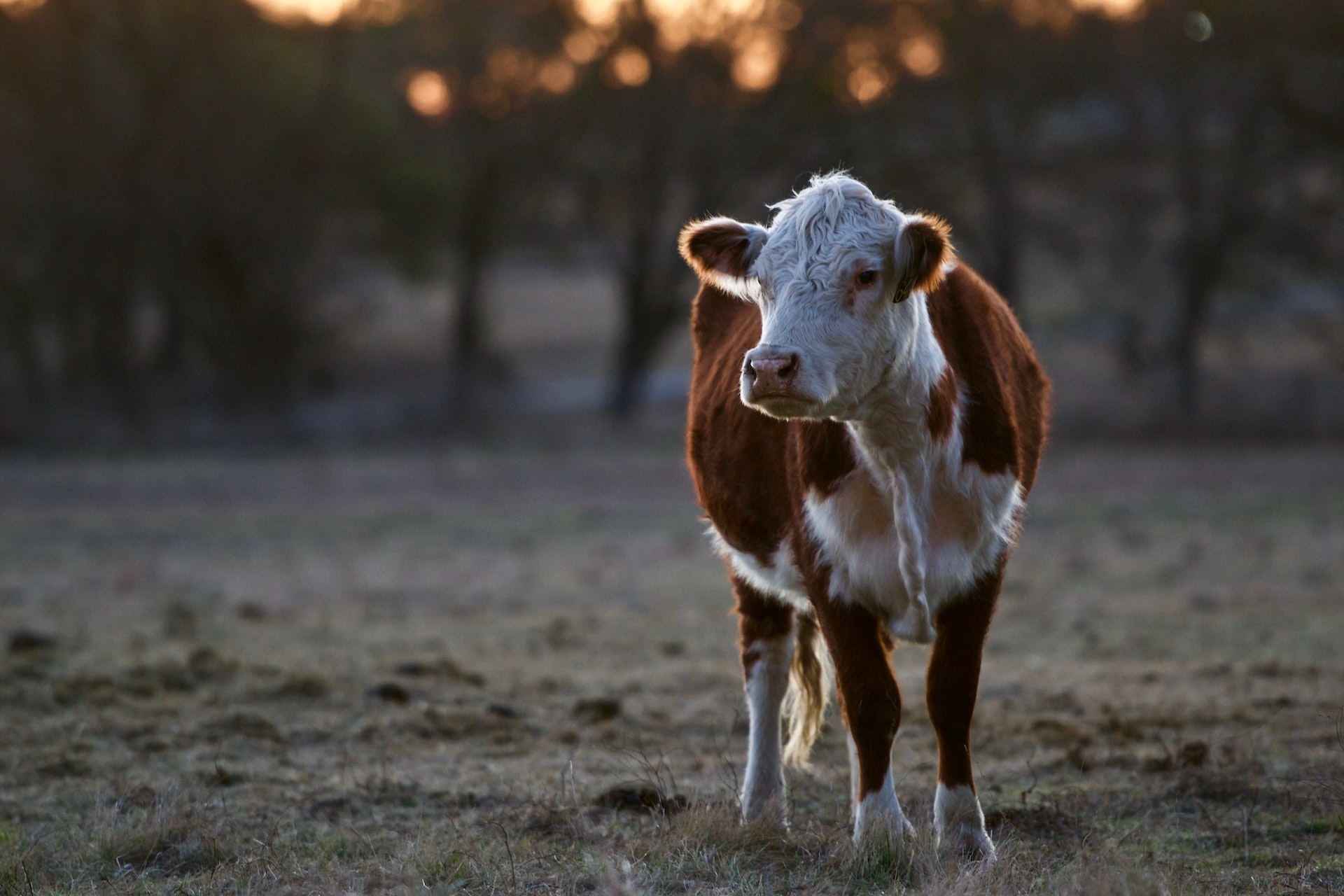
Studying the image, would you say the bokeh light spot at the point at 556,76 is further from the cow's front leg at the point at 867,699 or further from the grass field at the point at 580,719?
the cow's front leg at the point at 867,699

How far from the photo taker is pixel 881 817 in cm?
436

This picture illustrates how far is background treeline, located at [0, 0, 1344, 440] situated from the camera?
26266 millimetres

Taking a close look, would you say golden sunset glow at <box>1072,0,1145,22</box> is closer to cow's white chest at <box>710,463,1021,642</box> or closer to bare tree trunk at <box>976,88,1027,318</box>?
bare tree trunk at <box>976,88,1027,318</box>

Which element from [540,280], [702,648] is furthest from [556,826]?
[540,280]

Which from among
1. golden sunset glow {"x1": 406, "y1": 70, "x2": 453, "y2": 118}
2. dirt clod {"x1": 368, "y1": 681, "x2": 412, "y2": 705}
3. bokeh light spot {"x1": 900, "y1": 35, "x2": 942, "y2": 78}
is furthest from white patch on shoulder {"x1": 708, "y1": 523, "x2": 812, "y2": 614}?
golden sunset glow {"x1": 406, "y1": 70, "x2": 453, "y2": 118}

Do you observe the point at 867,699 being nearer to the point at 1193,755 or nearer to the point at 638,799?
the point at 638,799

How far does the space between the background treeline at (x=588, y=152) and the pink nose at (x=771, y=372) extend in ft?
73.5

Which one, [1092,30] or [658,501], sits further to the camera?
[1092,30]

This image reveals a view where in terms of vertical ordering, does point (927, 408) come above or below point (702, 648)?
above

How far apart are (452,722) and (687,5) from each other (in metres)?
22.5

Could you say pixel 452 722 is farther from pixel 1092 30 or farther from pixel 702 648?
pixel 1092 30

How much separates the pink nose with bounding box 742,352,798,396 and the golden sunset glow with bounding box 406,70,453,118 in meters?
26.6

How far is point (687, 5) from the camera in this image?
26.9m

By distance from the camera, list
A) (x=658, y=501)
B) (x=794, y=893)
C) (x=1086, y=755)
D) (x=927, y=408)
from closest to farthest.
→ (x=794, y=893), (x=927, y=408), (x=1086, y=755), (x=658, y=501)
